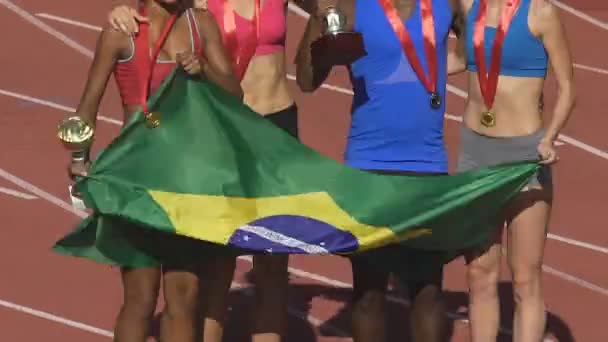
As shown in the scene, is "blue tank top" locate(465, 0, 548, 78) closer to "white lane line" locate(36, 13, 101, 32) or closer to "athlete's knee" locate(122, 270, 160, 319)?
"athlete's knee" locate(122, 270, 160, 319)

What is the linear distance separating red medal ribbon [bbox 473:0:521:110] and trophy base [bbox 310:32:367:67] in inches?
24.2

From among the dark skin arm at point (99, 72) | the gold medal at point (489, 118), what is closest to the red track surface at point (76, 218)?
the gold medal at point (489, 118)

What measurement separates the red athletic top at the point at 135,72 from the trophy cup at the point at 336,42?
53 cm

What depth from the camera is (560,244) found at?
11562mm

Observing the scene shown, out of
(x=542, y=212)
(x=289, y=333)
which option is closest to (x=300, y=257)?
(x=289, y=333)

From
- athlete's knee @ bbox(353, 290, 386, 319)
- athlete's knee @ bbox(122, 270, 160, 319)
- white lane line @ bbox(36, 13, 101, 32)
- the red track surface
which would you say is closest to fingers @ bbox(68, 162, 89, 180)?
athlete's knee @ bbox(122, 270, 160, 319)

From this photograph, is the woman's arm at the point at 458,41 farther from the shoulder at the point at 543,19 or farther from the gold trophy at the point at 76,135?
the gold trophy at the point at 76,135

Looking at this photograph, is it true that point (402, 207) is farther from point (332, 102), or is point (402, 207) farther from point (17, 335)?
point (332, 102)

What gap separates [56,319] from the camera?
33.9 ft

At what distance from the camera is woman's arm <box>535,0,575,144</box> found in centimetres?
842

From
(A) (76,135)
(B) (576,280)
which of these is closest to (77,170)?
(A) (76,135)

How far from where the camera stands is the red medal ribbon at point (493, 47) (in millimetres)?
8469

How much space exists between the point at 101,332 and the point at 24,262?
1.20 meters

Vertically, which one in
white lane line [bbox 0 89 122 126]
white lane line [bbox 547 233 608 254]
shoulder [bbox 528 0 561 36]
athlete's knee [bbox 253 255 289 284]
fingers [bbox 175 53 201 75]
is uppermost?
shoulder [bbox 528 0 561 36]
